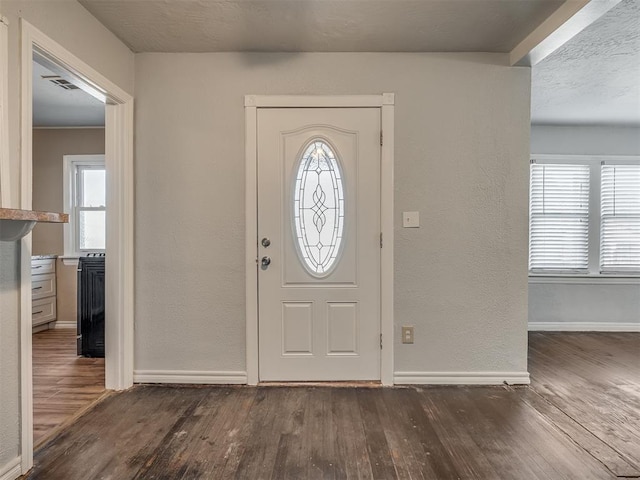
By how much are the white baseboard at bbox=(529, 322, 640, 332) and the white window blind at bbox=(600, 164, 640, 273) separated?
24.9 inches

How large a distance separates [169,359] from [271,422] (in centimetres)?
100

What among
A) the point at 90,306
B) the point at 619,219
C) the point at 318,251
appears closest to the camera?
the point at 318,251

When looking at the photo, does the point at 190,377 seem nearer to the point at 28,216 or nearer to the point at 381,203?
the point at 28,216

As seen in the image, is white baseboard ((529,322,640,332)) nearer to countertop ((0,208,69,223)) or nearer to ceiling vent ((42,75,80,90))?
countertop ((0,208,69,223))

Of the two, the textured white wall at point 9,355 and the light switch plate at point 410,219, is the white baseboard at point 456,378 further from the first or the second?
the textured white wall at point 9,355

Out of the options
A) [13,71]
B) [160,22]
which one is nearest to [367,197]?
[160,22]

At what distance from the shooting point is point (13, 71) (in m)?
1.57

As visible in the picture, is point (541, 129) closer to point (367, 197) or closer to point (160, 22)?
point (367, 197)

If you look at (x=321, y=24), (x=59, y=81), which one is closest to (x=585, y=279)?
(x=321, y=24)

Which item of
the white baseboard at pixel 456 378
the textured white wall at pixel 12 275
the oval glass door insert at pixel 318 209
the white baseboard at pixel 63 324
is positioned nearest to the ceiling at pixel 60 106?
the textured white wall at pixel 12 275

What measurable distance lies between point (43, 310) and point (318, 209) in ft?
11.8

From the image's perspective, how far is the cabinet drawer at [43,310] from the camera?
3.86 metres

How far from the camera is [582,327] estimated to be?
158 inches

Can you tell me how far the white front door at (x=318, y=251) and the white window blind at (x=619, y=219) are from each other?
3.32 m
